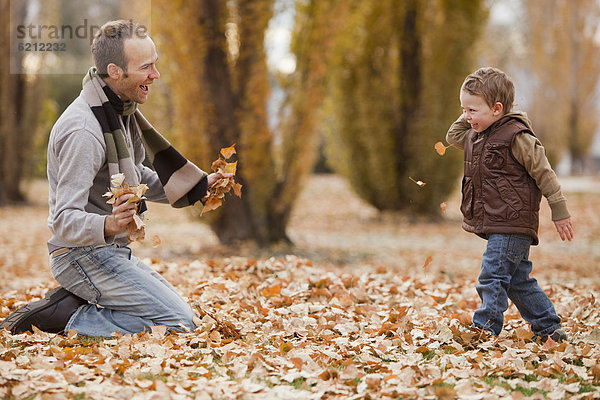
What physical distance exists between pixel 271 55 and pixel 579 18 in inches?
735

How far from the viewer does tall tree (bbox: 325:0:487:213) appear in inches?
482

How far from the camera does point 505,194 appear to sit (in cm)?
340

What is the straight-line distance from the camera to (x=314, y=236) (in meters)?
11.0

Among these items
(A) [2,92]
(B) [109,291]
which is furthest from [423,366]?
(A) [2,92]

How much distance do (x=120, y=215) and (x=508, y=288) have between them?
212 cm

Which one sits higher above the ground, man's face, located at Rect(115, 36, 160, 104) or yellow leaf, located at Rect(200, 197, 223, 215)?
man's face, located at Rect(115, 36, 160, 104)

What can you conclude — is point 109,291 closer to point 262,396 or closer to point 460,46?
point 262,396

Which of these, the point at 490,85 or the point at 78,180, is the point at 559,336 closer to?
the point at 490,85

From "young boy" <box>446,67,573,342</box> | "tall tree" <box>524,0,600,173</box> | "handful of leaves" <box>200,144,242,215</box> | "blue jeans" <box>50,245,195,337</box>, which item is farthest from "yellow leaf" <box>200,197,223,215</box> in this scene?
"tall tree" <box>524,0,600,173</box>

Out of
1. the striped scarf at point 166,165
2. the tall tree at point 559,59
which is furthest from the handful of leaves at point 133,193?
the tall tree at point 559,59

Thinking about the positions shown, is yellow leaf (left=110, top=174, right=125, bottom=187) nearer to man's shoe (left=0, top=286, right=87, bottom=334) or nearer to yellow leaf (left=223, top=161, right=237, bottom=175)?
yellow leaf (left=223, top=161, right=237, bottom=175)

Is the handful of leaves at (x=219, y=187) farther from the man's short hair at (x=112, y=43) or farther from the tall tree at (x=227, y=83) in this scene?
the tall tree at (x=227, y=83)

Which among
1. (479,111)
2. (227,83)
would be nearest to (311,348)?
(479,111)

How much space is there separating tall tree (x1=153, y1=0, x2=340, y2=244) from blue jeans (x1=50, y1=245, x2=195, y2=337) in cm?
463
